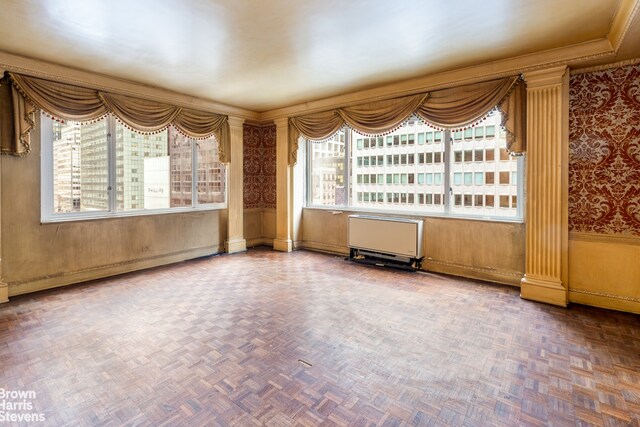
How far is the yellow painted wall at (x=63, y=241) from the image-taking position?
3732mm

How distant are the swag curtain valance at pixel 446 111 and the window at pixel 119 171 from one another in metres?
2.11

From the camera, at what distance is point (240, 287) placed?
4.07 meters

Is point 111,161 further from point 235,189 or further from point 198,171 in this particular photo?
point 235,189

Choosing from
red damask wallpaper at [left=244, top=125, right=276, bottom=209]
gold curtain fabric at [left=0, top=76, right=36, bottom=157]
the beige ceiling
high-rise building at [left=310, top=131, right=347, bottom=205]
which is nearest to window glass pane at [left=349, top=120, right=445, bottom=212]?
high-rise building at [left=310, top=131, right=347, bottom=205]

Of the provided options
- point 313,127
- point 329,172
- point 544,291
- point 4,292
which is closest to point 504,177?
point 544,291

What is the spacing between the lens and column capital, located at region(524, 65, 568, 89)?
3.43 m

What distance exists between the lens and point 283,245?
625cm

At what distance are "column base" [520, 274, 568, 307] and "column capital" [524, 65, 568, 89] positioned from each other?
2053mm

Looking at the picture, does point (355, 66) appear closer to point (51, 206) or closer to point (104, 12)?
point (104, 12)

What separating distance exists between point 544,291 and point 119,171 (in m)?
5.41

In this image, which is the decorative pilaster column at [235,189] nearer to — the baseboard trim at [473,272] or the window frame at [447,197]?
the window frame at [447,197]

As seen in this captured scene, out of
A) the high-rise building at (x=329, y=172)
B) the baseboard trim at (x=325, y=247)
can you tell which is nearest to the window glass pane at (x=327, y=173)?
the high-rise building at (x=329, y=172)

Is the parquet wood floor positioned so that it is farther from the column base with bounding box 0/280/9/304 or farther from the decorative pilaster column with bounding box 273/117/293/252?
the decorative pilaster column with bounding box 273/117/293/252

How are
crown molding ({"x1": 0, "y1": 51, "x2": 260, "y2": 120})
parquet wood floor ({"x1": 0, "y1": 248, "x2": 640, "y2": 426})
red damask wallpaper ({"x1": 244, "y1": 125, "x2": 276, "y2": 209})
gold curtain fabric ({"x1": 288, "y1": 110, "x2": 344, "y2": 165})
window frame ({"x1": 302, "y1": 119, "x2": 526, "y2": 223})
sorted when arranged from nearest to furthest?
parquet wood floor ({"x1": 0, "y1": 248, "x2": 640, "y2": 426})
crown molding ({"x1": 0, "y1": 51, "x2": 260, "y2": 120})
window frame ({"x1": 302, "y1": 119, "x2": 526, "y2": 223})
gold curtain fabric ({"x1": 288, "y1": 110, "x2": 344, "y2": 165})
red damask wallpaper ({"x1": 244, "y1": 125, "x2": 276, "y2": 209})
